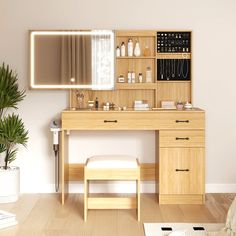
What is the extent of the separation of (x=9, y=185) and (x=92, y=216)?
94cm

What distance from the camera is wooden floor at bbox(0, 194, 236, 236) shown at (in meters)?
3.71

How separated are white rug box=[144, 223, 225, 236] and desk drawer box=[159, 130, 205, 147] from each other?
2.88 ft

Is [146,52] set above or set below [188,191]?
above

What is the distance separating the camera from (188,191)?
4.55 meters

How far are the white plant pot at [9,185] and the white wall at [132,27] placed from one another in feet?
1.28

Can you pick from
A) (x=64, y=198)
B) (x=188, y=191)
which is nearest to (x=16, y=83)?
(x=64, y=198)

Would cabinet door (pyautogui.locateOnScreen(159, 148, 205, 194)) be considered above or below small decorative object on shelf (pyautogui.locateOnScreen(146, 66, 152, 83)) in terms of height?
below

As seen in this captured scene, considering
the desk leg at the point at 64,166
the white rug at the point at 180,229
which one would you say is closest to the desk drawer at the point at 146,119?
the desk leg at the point at 64,166

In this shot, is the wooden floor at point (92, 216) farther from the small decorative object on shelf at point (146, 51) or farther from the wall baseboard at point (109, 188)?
the small decorative object on shelf at point (146, 51)

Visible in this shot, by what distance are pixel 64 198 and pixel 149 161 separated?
96 cm

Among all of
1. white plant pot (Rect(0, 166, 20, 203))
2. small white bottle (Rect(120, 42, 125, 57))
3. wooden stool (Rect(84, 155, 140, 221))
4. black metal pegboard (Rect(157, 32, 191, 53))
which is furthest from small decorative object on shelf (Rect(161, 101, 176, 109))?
white plant pot (Rect(0, 166, 20, 203))

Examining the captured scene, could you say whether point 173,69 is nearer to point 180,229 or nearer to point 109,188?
point 109,188

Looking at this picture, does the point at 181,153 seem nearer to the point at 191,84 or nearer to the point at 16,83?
the point at 191,84

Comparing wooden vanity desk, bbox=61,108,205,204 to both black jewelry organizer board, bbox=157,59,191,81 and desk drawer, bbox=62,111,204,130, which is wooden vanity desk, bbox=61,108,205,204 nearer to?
desk drawer, bbox=62,111,204,130
